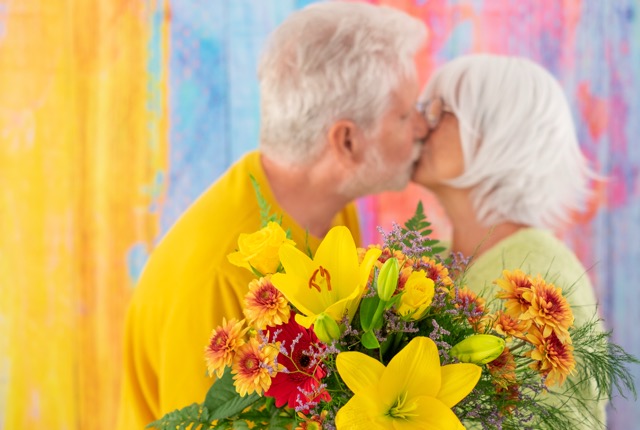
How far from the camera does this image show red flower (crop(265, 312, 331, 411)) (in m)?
0.60

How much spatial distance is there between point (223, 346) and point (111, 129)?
1830mm

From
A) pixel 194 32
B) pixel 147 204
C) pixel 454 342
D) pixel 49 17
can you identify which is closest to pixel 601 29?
pixel 194 32

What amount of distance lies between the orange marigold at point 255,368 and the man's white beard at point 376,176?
93 cm

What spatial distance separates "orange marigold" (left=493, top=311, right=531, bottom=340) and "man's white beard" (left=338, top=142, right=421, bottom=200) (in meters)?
0.90

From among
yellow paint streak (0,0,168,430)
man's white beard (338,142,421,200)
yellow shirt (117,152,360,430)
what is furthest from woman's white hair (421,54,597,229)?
yellow paint streak (0,0,168,430)

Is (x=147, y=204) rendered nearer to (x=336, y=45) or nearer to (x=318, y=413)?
(x=336, y=45)

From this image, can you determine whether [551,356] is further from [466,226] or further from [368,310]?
[466,226]

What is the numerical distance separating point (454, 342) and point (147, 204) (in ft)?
6.03

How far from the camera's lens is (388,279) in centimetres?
58

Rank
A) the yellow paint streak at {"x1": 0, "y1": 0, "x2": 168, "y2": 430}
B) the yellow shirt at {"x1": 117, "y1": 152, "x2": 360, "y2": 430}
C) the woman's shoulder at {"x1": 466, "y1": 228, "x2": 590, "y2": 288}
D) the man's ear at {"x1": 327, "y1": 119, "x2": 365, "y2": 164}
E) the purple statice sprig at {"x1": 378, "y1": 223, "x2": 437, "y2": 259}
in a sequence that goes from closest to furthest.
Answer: the purple statice sprig at {"x1": 378, "y1": 223, "x2": 437, "y2": 259}, the yellow shirt at {"x1": 117, "y1": 152, "x2": 360, "y2": 430}, the woman's shoulder at {"x1": 466, "y1": 228, "x2": 590, "y2": 288}, the man's ear at {"x1": 327, "y1": 119, "x2": 365, "y2": 164}, the yellow paint streak at {"x1": 0, "y1": 0, "x2": 168, "y2": 430}

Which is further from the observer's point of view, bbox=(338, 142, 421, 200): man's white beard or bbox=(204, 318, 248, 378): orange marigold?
bbox=(338, 142, 421, 200): man's white beard

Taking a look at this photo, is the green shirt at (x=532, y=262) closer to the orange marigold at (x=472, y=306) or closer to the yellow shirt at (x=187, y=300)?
the yellow shirt at (x=187, y=300)

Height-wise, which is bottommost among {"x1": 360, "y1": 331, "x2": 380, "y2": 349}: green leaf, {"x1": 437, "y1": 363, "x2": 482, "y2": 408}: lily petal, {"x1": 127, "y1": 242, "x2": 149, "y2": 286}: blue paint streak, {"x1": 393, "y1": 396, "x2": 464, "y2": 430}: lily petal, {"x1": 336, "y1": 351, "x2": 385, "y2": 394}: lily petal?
{"x1": 127, "y1": 242, "x2": 149, "y2": 286}: blue paint streak

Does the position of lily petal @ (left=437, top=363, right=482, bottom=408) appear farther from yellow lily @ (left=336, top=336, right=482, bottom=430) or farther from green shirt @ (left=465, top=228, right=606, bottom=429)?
green shirt @ (left=465, top=228, right=606, bottom=429)
